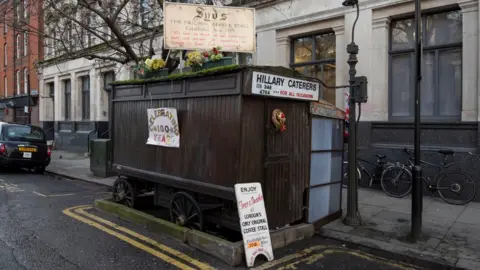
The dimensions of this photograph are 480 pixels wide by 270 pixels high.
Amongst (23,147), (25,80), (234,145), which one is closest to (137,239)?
(234,145)

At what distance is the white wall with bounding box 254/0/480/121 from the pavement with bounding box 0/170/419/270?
5.47m

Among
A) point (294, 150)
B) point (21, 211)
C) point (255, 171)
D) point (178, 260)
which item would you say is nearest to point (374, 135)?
point (294, 150)

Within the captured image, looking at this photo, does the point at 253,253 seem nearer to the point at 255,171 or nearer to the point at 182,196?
the point at 255,171

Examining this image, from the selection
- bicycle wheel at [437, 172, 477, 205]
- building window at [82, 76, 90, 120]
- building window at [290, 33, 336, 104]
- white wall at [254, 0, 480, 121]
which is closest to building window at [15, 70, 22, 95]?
building window at [82, 76, 90, 120]

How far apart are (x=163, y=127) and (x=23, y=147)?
940cm

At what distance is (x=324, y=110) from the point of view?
625 centimetres

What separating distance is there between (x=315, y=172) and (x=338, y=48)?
19.8ft

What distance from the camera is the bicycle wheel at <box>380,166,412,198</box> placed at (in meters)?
8.81

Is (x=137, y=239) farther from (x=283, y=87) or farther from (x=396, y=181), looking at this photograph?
(x=396, y=181)

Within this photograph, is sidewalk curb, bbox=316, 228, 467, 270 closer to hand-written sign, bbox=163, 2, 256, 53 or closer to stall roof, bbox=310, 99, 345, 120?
stall roof, bbox=310, 99, 345, 120

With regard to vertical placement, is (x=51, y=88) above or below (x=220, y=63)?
above

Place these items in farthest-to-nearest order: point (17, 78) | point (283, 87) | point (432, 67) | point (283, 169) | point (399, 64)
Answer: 1. point (17, 78)
2. point (399, 64)
3. point (432, 67)
4. point (283, 169)
5. point (283, 87)

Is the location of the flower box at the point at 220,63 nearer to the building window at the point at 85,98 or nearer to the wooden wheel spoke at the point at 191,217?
the wooden wheel spoke at the point at 191,217

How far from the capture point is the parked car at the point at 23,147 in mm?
12672
